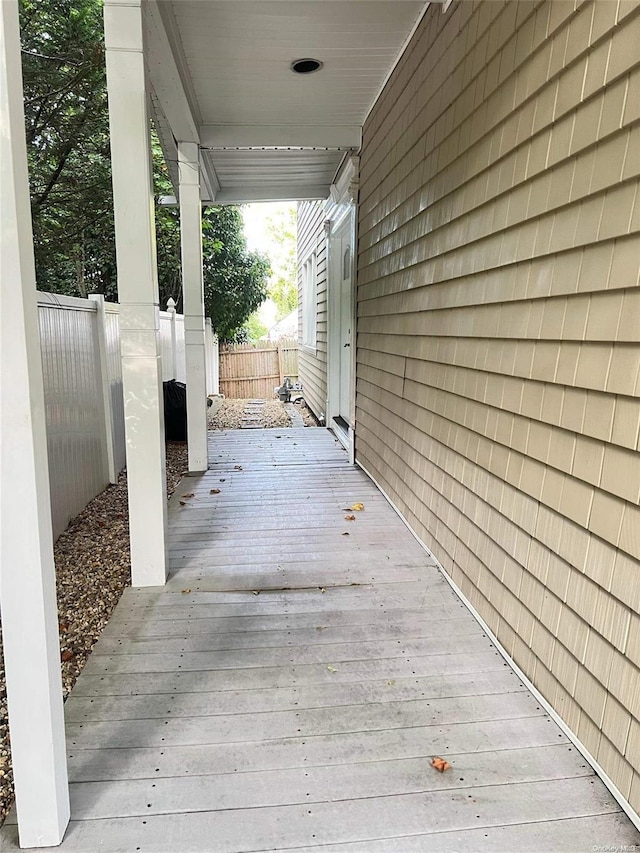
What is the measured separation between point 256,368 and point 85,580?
442 inches

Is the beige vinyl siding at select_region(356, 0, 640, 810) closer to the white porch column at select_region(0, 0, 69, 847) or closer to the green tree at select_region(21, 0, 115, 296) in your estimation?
the white porch column at select_region(0, 0, 69, 847)

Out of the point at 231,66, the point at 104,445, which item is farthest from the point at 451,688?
the point at 231,66

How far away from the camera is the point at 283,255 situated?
31.2 metres

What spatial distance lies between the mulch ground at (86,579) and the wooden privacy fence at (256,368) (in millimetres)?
9004

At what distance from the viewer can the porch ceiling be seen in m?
2.92

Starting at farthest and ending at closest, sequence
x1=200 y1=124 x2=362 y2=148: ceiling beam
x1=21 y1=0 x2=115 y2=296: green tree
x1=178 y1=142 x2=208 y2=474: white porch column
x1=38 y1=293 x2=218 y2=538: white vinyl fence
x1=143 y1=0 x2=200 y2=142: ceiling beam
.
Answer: x1=21 y1=0 x2=115 y2=296: green tree
x1=178 y1=142 x2=208 y2=474: white porch column
x1=200 y1=124 x2=362 y2=148: ceiling beam
x1=38 y1=293 x2=218 y2=538: white vinyl fence
x1=143 y1=0 x2=200 y2=142: ceiling beam

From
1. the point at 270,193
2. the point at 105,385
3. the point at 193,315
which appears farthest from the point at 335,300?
the point at 105,385

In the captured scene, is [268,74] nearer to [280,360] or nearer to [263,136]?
[263,136]

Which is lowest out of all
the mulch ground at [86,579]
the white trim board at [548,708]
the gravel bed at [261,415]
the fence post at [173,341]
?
the gravel bed at [261,415]

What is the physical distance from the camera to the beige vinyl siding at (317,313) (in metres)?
7.47

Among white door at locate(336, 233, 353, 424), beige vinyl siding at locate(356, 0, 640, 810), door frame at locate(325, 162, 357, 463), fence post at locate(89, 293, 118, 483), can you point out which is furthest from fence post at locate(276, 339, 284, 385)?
beige vinyl siding at locate(356, 0, 640, 810)

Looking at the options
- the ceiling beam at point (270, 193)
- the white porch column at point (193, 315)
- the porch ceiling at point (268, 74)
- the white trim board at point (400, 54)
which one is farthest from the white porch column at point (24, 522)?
the ceiling beam at point (270, 193)

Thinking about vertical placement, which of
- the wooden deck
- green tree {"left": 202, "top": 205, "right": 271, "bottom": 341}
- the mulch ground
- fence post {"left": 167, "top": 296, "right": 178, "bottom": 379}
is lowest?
the mulch ground

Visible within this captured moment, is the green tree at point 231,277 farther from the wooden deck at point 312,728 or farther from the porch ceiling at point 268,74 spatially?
the wooden deck at point 312,728
